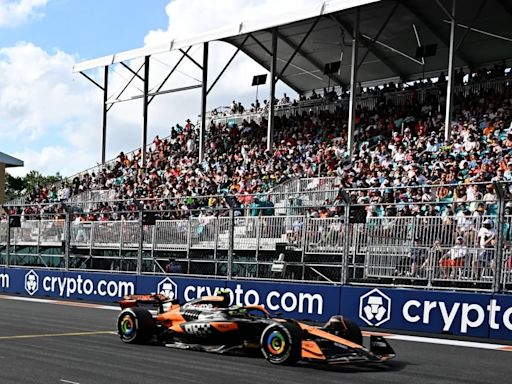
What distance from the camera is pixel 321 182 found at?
25500mm

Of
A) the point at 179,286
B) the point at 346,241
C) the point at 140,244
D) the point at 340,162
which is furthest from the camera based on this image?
the point at 340,162

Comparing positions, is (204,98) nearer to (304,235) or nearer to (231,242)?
(231,242)

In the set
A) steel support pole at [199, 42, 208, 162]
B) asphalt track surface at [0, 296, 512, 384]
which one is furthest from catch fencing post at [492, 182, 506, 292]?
steel support pole at [199, 42, 208, 162]

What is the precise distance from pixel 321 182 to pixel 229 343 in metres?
14.7

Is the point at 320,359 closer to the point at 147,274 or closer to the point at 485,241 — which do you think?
the point at 485,241

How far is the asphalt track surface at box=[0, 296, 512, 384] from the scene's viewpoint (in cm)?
931

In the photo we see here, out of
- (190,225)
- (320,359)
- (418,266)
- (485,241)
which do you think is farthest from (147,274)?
(320,359)

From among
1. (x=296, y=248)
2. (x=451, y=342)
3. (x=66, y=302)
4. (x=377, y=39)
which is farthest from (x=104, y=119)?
(x=451, y=342)

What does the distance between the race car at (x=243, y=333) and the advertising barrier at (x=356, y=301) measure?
157 inches

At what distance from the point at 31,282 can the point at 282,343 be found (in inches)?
617

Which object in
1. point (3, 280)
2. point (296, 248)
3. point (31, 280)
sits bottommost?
point (3, 280)

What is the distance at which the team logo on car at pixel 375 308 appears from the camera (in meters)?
15.7

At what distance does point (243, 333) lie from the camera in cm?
1105

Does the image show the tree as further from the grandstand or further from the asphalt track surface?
the asphalt track surface
